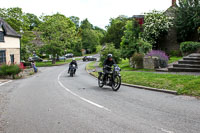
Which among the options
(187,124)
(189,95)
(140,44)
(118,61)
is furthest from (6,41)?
(187,124)

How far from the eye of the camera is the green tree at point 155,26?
27156 millimetres

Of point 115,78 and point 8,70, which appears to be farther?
point 8,70

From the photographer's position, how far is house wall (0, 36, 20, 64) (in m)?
31.9

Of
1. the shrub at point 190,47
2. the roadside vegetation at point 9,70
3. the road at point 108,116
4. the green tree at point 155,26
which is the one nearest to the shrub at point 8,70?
the roadside vegetation at point 9,70

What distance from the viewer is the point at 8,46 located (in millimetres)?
32938

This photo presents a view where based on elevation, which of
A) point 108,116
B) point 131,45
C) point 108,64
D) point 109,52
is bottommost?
point 108,116

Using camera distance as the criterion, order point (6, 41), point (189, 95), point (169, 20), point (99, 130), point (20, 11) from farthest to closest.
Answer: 1. point (20, 11)
2. point (6, 41)
3. point (169, 20)
4. point (189, 95)
5. point (99, 130)

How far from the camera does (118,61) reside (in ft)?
108

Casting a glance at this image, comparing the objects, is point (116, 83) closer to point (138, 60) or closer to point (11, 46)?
point (138, 60)

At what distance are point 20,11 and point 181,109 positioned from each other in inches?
1622

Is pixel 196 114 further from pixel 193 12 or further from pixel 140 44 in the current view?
pixel 193 12

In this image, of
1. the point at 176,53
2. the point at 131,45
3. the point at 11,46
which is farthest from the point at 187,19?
the point at 11,46

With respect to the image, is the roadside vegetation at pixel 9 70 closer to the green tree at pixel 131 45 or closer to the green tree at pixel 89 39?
the green tree at pixel 131 45

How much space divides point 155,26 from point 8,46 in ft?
73.5
